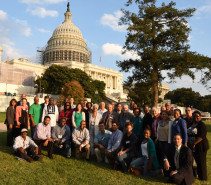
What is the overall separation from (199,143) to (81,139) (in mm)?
3706

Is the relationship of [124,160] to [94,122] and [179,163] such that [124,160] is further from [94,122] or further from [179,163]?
[94,122]

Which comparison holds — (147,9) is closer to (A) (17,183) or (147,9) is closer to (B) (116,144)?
(B) (116,144)

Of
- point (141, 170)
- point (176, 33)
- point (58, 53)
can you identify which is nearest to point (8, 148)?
point (141, 170)

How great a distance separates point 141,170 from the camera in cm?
1088

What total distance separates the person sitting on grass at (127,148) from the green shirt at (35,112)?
133 inches

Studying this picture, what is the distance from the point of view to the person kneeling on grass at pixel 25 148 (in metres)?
11.2

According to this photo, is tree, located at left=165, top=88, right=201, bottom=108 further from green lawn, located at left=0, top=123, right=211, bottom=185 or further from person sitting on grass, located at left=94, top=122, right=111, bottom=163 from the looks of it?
green lawn, located at left=0, top=123, right=211, bottom=185

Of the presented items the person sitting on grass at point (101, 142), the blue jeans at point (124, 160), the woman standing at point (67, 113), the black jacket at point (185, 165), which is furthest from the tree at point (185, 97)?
the black jacket at point (185, 165)

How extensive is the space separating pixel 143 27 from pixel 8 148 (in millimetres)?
13624

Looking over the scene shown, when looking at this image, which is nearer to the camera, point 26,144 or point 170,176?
point 170,176

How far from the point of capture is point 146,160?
10.7 metres

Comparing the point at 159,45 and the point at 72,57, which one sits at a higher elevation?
the point at 72,57

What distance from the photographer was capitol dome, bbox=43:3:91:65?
10975 cm

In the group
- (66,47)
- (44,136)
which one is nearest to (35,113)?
(44,136)
